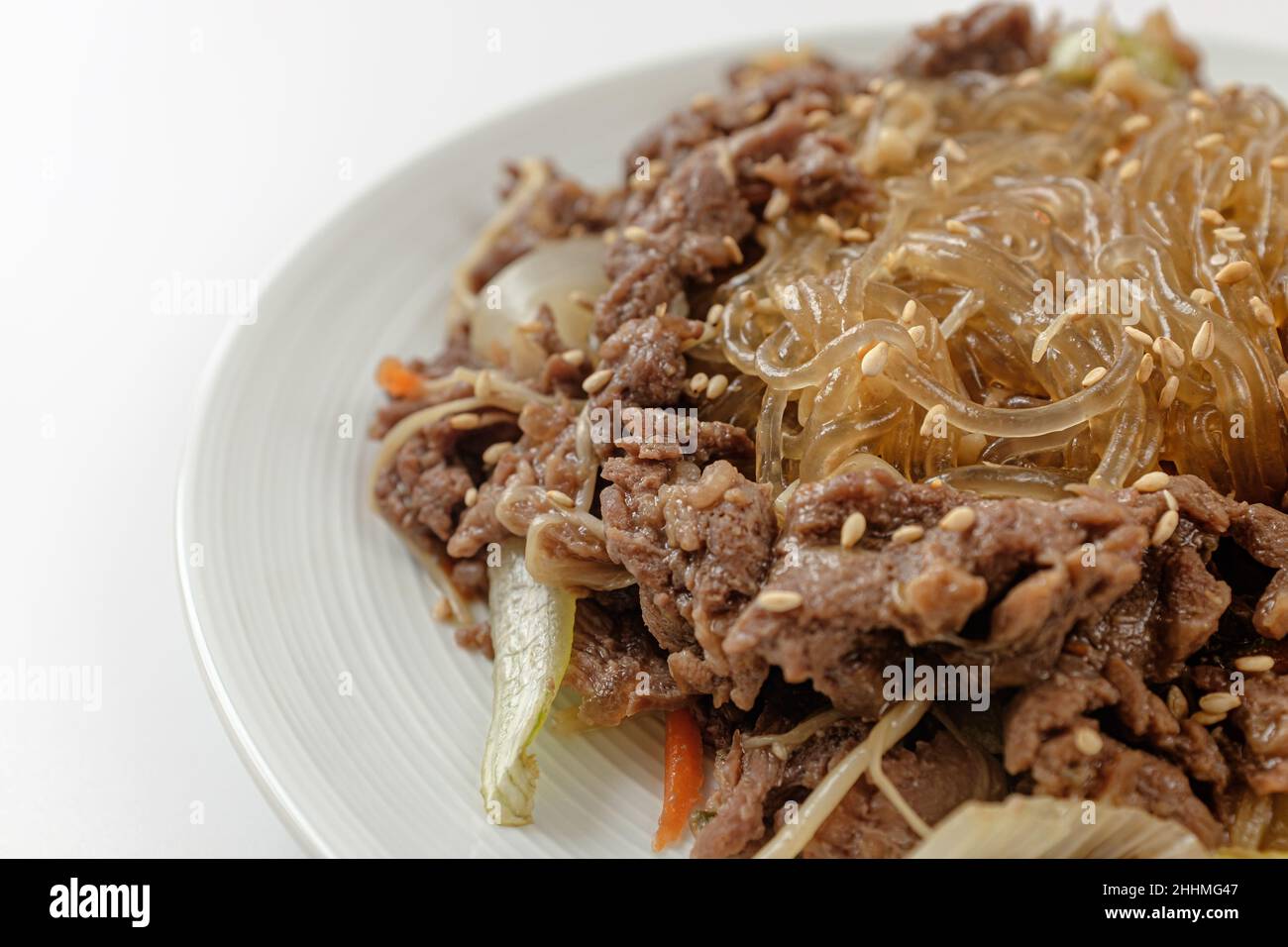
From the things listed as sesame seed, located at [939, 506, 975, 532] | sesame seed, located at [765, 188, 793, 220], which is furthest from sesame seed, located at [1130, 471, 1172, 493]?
sesame seed, located at [765, 188, 793, 220]

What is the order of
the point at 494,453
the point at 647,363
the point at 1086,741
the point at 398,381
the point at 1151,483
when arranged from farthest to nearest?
the point at 398,381, the point at 494,453, the point at 647,363, the point at 1151,483, the point at 1086,741

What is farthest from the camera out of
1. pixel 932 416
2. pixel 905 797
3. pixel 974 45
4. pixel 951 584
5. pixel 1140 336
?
pixel 974 45

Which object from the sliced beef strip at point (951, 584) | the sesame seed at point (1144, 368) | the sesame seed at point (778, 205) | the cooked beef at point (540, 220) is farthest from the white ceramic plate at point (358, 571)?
the sesame seed at point (1144, 368)

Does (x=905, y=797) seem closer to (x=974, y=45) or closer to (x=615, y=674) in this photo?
(x=615, y=674)

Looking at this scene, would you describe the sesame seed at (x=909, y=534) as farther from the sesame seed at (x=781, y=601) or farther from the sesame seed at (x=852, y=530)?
the sesame seed at (x=781, y=601)

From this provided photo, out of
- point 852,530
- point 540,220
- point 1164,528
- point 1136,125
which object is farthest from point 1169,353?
point 540,220

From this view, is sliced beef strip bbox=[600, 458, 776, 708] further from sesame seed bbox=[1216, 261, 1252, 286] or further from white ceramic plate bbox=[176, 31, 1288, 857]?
sesame seed bbox=[1216, 261, 1252, 286]
